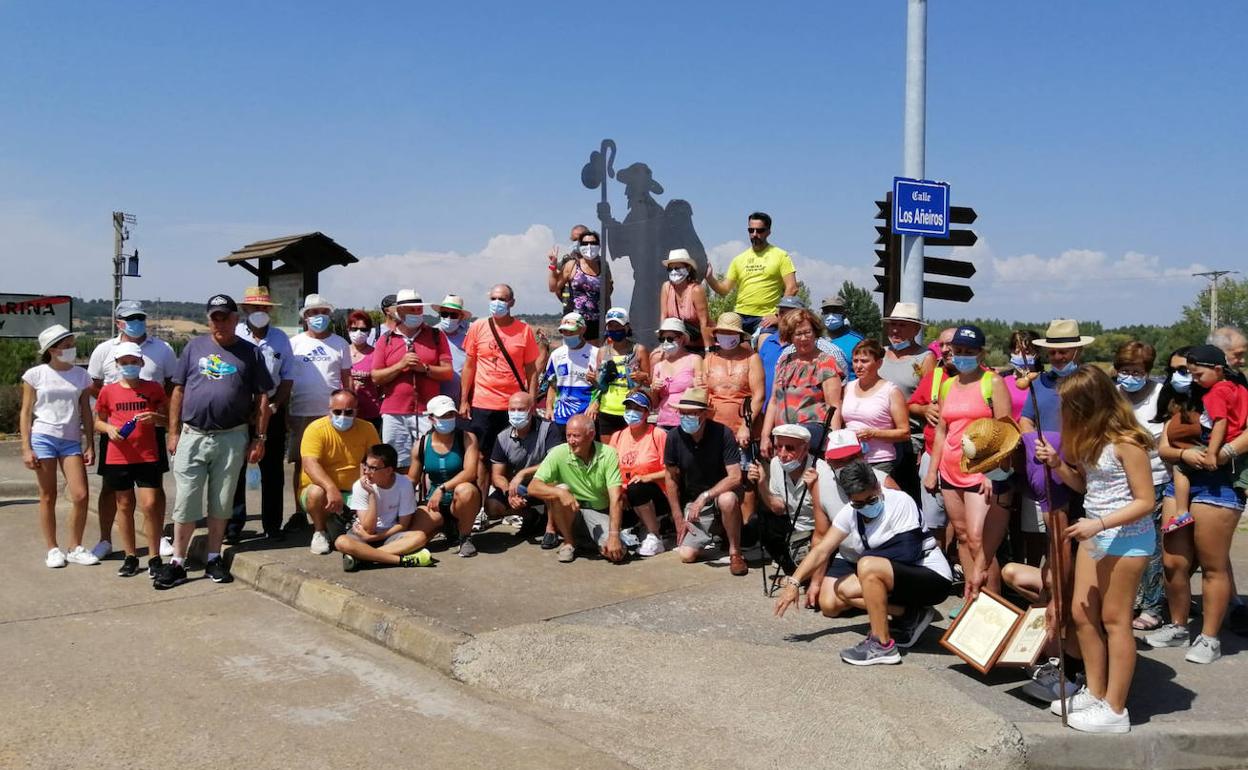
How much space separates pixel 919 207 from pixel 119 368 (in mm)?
6574

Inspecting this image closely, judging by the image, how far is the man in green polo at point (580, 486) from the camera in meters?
7.87

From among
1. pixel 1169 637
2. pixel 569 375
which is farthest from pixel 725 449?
pixel 1169 637

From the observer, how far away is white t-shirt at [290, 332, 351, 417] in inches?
345

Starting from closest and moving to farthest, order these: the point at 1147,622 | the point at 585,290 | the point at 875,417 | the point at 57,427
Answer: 1. the point at 1147,622
2. the point at 875,417
3. the point at 57,427
4. the point at 585,290

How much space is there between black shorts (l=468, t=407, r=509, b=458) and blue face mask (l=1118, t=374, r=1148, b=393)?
495cm

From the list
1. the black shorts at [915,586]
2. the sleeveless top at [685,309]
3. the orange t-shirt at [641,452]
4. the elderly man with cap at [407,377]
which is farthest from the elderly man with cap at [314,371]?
the black shorts at [915,586]

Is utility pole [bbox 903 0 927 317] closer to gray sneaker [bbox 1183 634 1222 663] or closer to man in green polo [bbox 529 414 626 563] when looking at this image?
man in green polo [bbox 529 414 626 563]

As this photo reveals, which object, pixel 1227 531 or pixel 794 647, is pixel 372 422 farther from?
pixel 1227 531

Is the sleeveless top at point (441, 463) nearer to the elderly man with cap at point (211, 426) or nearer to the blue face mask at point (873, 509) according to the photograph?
the elderly man with cap at point (211, 426)

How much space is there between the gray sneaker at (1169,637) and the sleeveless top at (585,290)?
21.1 feet

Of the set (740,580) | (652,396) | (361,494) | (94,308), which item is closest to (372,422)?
(361,494)

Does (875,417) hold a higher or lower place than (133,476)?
higher

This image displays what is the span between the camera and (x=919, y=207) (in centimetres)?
839

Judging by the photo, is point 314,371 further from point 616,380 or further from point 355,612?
point 355,612
